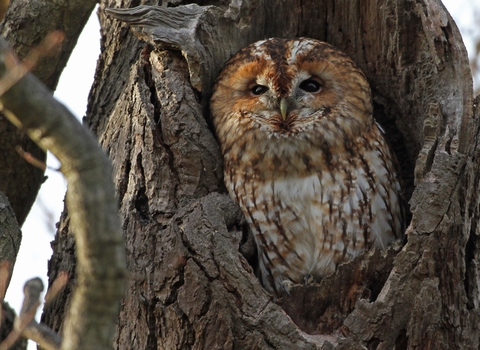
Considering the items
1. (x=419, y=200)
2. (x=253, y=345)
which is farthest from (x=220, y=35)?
(x=253, y=345)

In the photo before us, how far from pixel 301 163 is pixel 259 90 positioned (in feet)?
1.43

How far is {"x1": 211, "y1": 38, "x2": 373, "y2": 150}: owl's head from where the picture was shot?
11.6 ft

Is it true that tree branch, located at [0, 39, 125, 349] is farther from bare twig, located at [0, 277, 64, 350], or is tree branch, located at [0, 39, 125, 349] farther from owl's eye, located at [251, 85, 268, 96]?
owl's eye, located at [251, 85, 268, 96]

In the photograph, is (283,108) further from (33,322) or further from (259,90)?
(33,322)

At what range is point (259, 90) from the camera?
3664 mm

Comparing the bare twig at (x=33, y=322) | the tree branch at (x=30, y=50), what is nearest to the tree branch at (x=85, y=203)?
the bare twig at (x=33, y=322)

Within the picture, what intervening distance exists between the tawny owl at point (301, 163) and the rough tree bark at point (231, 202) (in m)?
0.13

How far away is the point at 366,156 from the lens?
141 inches

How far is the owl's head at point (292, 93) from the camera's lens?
354cm

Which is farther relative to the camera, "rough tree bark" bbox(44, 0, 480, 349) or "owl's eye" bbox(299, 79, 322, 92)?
"owl's eye" bbox(299, 79, 322, 92)

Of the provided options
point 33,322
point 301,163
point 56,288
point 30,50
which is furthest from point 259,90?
point 33,322

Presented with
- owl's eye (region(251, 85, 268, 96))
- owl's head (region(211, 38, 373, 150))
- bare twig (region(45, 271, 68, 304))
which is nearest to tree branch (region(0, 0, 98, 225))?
owl's head (region(211, 38, 373, 150))

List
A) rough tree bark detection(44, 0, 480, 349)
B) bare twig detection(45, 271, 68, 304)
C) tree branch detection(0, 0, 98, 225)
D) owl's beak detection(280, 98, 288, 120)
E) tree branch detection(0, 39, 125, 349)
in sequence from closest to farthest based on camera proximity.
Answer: tree branch detection(0, 39, 125, 349) → bare twig detection(45, 271, 68, 304) → rough tree bark detection(44, 0, 480, 349) → owl's beak detection(280, 98, 288, 120) → tree branch detection(0, 0, 98, 225)

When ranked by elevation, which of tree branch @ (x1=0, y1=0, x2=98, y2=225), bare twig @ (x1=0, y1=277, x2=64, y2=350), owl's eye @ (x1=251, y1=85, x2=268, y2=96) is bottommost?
bare twig @ (x1=0, y1=277, x2=64, y2=350)
